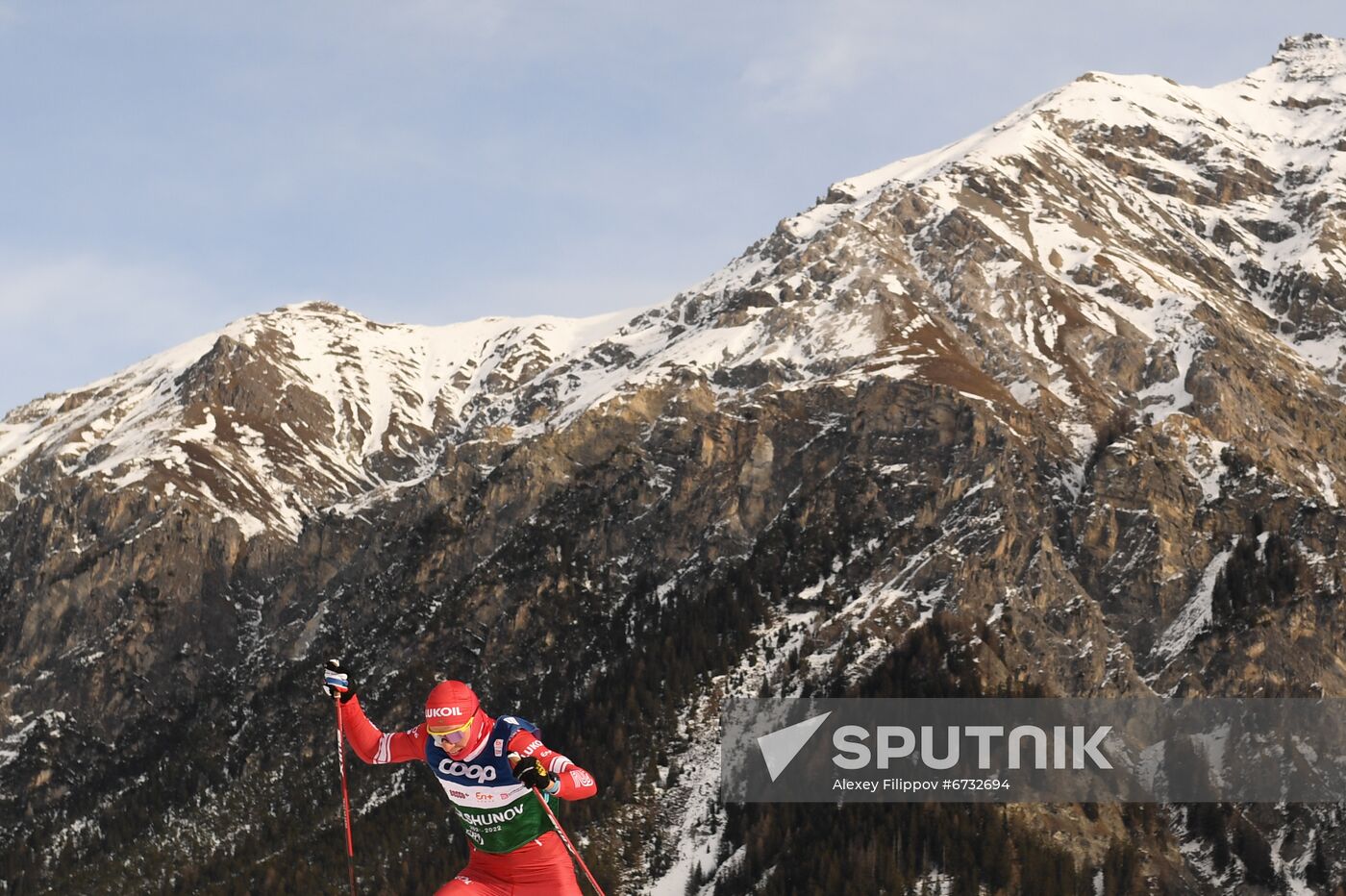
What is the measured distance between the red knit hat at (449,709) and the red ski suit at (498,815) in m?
0.83

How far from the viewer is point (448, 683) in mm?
32312

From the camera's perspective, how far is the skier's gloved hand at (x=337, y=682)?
34.2m

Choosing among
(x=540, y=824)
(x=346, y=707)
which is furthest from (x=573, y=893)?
(x=346, y=707)

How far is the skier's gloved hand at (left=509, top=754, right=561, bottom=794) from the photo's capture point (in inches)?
1208

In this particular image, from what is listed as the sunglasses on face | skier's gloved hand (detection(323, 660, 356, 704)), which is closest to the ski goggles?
the sunglasses on face

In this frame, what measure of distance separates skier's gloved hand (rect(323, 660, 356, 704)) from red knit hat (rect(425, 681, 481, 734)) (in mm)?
3213

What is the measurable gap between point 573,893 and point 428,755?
3.98 m

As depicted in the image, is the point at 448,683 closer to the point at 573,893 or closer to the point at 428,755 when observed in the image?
the point at 428,755

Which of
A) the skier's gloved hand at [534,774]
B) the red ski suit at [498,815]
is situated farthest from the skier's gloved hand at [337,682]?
the skier's gloved hand at [534,774]

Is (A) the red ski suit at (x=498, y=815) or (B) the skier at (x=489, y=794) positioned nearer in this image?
(B) the skier at (x=489, y=794)

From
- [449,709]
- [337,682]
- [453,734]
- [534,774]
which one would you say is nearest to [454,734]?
[453,734]

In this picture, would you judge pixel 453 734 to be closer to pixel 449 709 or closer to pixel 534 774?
pixel 449 709

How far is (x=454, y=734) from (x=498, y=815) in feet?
7.08

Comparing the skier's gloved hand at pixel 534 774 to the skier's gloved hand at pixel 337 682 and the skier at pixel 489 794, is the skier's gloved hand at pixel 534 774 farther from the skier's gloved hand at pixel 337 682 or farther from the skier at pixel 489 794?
the skier's gloved hand at pixel 337 682
